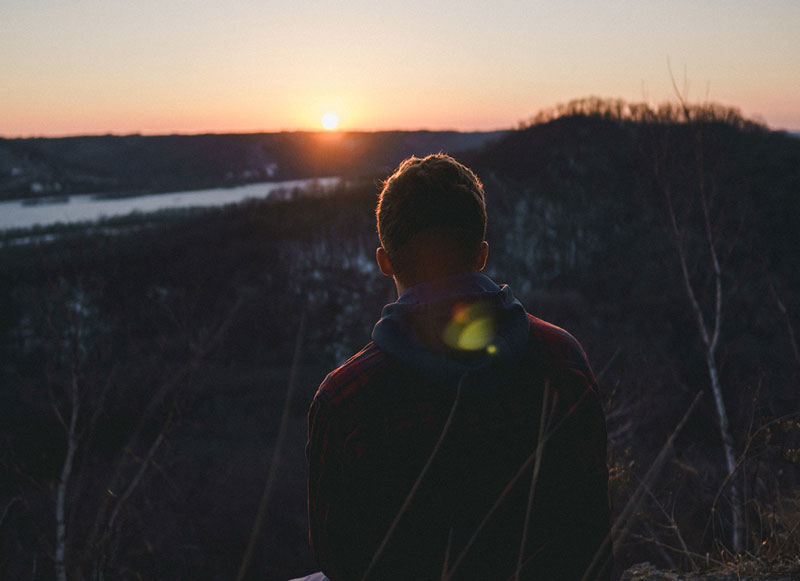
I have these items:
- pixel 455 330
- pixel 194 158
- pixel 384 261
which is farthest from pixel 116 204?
pixel 455 330

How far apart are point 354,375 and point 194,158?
69.1 meters

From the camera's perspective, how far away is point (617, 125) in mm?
46344

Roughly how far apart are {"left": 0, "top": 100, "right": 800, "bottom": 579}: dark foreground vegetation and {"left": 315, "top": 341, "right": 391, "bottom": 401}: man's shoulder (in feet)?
0.76

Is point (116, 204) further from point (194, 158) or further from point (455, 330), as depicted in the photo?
point (455, 330)

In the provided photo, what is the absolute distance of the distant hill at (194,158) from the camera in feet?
177

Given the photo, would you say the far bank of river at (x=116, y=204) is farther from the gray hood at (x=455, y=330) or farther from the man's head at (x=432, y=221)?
the gray hood at (x=455, y=330)

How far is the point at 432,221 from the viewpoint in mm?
1485

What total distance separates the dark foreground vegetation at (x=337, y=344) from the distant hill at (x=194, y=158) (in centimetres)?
1004

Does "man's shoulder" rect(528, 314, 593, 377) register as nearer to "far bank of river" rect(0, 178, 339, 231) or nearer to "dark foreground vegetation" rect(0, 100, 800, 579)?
"dark foreground vegetation" rect(0, 100, 800, 579)

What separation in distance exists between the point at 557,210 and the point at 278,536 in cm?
3343

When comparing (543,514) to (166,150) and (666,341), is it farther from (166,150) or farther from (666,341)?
(166,150)

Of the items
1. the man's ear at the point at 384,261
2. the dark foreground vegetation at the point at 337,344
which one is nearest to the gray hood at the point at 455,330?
the man's ear at the point at 384,261

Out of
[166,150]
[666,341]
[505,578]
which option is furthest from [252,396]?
[166,150]

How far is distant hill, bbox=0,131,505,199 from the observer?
53938 millimetres
